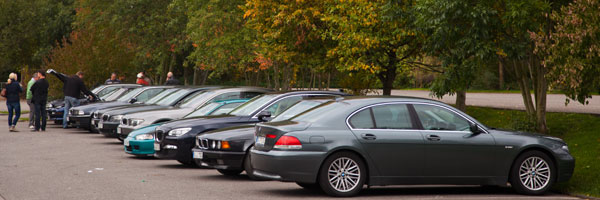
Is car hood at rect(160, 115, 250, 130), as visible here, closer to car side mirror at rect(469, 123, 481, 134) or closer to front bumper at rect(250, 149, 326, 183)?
front bumper at rect(250, 149, 326, 183)

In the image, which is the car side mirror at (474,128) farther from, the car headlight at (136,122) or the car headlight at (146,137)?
the car headlight at (136,122)

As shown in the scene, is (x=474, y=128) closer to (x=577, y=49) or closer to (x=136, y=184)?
(x=577, y=49)

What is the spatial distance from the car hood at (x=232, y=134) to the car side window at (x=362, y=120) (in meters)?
1.99

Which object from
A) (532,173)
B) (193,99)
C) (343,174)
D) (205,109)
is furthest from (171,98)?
(532,173)

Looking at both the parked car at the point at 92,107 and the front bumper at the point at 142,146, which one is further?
the parked car at the point at 92,107

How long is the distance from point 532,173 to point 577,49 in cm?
231

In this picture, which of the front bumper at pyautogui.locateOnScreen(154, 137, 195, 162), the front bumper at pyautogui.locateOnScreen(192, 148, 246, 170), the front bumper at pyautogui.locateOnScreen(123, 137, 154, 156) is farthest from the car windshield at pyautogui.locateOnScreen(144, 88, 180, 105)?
the front bumper at pyautogui.locateOnScreen(192, 148, 246, 170)

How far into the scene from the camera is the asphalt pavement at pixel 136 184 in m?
10.0

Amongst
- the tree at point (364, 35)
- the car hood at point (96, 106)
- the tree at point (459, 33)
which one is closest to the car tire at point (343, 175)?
the tree at point (459, 33)

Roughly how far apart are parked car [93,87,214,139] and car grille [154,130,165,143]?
443 centimetres

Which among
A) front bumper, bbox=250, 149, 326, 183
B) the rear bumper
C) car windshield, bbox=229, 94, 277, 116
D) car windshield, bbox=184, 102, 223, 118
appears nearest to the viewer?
front bumper, bbox=250, 149, 326, 183

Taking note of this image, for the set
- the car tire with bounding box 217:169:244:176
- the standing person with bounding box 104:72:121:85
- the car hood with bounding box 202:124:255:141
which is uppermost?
the standing person with bounding box 104:72:121:85

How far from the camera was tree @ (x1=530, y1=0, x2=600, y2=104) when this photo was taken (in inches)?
454

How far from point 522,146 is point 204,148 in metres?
4.32
